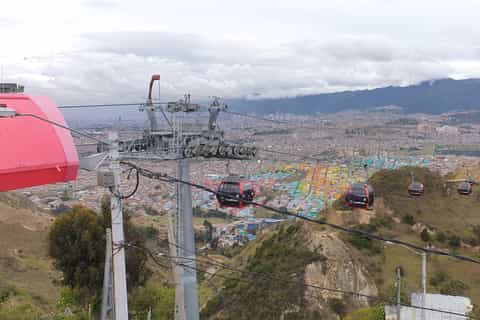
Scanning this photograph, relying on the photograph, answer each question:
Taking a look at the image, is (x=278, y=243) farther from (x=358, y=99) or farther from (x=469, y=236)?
(x=358, y=99)

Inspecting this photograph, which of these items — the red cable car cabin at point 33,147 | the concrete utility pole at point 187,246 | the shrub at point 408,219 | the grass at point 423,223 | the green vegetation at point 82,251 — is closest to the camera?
the red cable car cabin at point 33,147

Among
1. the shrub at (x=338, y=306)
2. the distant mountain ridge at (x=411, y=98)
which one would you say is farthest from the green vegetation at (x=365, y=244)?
the distant mountain ridge at (x=411, y=98)

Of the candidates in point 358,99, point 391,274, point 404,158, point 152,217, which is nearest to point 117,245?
point 391,274

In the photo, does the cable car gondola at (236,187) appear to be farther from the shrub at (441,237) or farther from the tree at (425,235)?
the shrub at (441,237)

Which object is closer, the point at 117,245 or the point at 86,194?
the point at 117,245

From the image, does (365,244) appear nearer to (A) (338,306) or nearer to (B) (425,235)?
(B) (425,235)

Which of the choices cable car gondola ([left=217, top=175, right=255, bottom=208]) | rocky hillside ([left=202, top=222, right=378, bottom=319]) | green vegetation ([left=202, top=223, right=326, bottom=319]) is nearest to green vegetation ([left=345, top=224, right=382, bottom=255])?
rocky hillside ([left=202, top=222, right=378, bottom=319])
